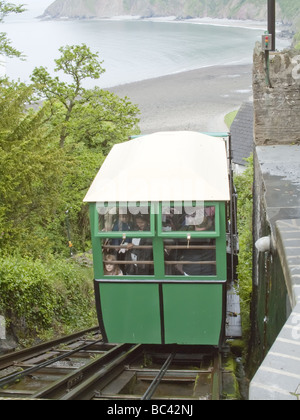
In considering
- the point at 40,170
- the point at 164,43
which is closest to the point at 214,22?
the point at 164,43

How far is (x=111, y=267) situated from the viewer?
7754 millimetres

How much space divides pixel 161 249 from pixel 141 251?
1.00ft

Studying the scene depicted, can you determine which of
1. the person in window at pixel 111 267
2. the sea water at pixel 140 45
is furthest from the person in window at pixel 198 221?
the sea water at pixel 140 45

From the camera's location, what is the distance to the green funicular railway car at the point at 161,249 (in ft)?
24.3

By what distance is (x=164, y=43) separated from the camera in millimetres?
95625

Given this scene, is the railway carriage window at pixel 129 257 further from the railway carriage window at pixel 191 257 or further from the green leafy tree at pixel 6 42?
the green leafy tree at pixel 6 42

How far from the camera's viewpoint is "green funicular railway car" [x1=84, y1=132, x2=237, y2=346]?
291 inches

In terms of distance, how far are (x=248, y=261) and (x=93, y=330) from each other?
3521 mm

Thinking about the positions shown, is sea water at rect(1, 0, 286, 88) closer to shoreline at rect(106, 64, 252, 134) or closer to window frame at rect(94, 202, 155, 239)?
shoreline at rect(106, 64, 252, 134)

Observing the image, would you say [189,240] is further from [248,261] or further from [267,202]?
[248,261]

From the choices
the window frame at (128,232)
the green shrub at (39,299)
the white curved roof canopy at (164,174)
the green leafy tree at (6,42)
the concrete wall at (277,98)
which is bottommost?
the green shrub at (39,299)

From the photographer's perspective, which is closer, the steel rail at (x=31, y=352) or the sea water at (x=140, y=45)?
the steel rail at (x=31, y=352)

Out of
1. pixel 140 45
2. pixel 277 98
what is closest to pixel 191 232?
pixel 277 98

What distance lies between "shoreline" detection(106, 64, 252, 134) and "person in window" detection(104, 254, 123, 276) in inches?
1421
